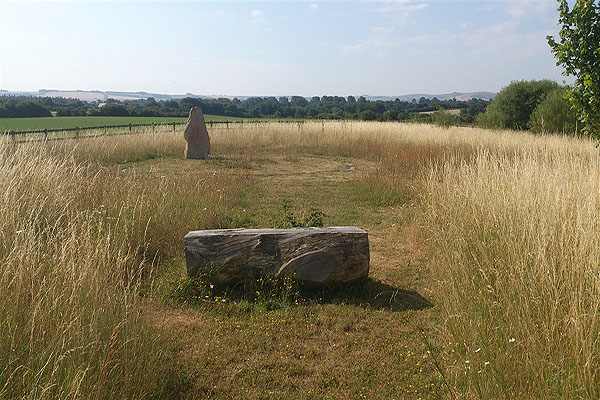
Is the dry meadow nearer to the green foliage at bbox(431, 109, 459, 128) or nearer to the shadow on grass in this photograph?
the shadow on grass

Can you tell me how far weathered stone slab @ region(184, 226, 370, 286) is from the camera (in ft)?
15.2

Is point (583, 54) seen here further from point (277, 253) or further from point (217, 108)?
point (217, 108)

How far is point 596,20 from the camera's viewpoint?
605cm

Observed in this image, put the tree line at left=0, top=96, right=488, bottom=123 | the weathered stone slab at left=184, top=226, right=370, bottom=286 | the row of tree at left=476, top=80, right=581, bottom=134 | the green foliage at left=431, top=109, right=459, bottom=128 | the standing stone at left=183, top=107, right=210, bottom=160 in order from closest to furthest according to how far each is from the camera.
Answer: the weathered stone slab at left=184, top=226, right=370, bottom=286 → the standing stone at left=183, top=107, right=210, bottom=160 → the row of tree at left=476, top=80, right=581, bottom=134 → the green foliage at left=431, top=109, right=459, bottom=128 → the tree line at left=0, top=96, right=488, bottom=123

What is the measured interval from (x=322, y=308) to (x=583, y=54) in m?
5.36

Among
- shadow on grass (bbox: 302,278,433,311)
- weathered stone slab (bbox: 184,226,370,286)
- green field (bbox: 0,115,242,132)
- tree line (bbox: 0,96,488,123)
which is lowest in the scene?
shadow on grass (bbox: 302,278,433,311)

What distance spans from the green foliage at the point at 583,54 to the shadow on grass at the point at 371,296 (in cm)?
400

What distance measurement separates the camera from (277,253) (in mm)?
4660

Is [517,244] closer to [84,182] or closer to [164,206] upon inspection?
[164,206]

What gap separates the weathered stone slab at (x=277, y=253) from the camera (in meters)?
4.64

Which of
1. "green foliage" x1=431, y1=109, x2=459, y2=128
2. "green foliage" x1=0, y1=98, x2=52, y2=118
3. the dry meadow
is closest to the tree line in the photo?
"green foliage" x1=0, y1=98, x2=52, y2=118

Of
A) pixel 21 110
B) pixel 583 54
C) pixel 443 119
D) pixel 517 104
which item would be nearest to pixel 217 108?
pixel 21 110

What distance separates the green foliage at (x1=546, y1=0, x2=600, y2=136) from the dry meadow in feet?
5.65

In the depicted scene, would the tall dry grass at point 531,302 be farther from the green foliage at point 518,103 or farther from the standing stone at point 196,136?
the green foliage at point 518,103
